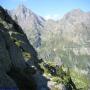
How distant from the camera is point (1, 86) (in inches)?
1422

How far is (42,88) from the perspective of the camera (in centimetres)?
5356

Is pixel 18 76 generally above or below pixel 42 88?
above

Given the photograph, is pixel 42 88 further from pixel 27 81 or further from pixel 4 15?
pixel 4 15

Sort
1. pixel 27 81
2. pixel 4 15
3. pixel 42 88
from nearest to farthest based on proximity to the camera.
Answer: pixel 27 81, pixel 42 88, pixel 4 15

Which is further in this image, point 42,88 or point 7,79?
point 42,88

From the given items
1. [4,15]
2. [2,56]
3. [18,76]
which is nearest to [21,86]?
[18,76]

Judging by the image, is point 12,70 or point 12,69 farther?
point 12,69

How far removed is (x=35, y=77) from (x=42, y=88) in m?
3.30

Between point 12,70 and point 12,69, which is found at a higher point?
point 12,69

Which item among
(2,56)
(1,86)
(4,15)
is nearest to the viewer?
(1,86)

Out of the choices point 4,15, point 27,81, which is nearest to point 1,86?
point 27,81

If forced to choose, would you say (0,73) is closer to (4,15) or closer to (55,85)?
(55,85)

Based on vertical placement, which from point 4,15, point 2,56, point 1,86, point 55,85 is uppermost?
point 4,15

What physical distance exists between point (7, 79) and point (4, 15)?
5692 cm
